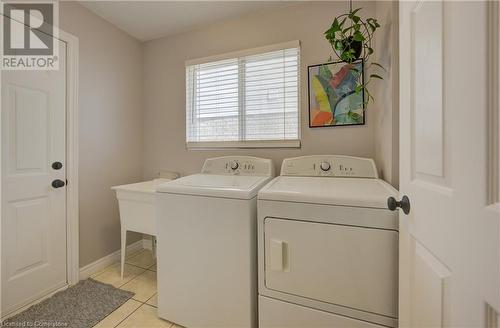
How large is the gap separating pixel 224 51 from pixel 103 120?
1401mm

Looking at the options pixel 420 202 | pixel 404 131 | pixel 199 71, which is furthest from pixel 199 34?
pixel 420 202

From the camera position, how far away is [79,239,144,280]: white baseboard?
202 cm

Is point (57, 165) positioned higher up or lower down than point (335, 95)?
lower down

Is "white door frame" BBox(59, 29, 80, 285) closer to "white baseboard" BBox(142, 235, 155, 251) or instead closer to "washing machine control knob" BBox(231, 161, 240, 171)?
"white baseboard" BBox(142, 235, 155, 251)

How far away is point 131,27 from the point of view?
7.65ft

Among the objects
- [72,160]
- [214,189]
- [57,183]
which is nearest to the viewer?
[214,189]

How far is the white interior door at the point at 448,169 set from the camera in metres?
0.46

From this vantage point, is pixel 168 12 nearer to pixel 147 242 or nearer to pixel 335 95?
pixel 335 95

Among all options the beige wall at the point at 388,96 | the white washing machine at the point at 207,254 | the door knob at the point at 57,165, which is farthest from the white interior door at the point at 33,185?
the beige wall at the point at 388,96

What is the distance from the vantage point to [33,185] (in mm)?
1677

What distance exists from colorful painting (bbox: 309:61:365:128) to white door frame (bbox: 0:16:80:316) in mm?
2059

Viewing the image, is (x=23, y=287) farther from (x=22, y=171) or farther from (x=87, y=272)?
(x=22, y=171)

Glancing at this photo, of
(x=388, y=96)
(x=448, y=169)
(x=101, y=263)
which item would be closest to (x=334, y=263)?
(x=448, y=169)

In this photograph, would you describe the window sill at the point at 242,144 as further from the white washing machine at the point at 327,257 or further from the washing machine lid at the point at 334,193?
the white washing machine at the point at 327,257
